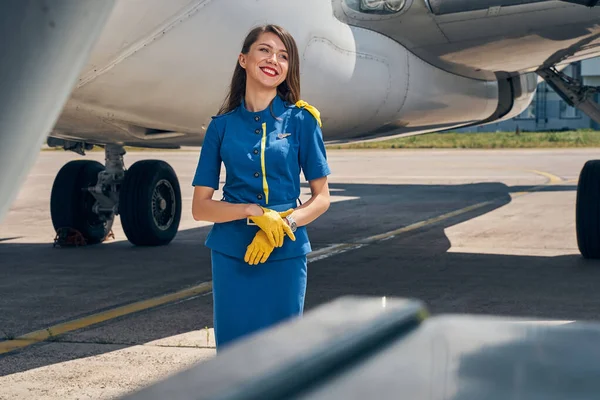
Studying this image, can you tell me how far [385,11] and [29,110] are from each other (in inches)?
252

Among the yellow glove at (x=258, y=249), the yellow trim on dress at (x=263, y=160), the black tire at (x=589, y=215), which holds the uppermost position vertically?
the yellow trim on dress at (x=263, y=160)

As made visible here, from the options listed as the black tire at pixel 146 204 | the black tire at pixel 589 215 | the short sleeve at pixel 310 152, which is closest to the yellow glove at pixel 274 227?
the short sleeve at pixel 310 152

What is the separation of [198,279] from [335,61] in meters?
2.36

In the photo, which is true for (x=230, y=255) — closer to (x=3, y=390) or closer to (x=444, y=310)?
(x=3, y=390)

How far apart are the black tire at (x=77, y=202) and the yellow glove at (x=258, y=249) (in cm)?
767

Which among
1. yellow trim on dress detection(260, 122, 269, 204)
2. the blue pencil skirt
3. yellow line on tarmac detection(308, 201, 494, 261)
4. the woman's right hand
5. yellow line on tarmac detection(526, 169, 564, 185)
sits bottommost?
yellow line on tarmac detection(308, 201, 494, 261)

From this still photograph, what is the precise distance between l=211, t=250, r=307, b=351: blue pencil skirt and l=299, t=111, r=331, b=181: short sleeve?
336mm

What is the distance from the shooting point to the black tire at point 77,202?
10625 mm

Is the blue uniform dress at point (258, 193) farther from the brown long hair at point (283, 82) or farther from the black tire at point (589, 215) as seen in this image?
the black tire at point (589, 215)

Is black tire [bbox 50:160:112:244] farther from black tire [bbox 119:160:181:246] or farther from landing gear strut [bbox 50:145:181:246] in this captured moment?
black tire [bbox 119:160:181:246]

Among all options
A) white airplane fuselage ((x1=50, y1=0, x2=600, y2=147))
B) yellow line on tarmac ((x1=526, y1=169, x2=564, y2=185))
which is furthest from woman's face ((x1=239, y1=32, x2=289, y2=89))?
yellow line on tarmac ((x1=526, y1=169, x2=564, y2=185))

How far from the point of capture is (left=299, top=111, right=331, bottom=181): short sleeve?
3443 millimetres

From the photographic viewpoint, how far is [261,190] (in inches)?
133

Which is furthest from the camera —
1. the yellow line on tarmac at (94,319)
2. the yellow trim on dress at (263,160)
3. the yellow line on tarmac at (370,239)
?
the yellow line on tarmac at (370,239)
